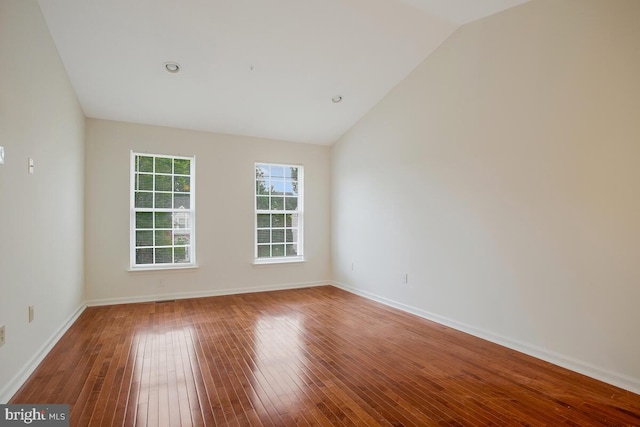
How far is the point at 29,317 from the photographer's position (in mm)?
2547

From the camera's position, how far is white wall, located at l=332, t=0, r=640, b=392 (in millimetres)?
2449

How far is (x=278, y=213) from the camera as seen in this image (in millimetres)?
5801

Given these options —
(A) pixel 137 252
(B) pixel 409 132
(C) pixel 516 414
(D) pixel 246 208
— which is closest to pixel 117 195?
(A) pixel 137 252

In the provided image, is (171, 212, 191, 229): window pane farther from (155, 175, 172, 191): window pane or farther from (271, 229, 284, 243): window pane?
(271, 229, 284, 243): window pane

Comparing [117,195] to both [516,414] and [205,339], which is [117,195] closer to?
[205,339]

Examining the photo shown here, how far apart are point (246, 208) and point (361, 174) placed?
1.92 m

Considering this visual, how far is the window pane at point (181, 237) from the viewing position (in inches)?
198

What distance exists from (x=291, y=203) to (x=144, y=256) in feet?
7.96

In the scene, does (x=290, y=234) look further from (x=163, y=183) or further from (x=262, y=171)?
(x=163, y=183)

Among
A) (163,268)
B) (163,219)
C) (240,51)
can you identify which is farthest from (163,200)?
(240,51)

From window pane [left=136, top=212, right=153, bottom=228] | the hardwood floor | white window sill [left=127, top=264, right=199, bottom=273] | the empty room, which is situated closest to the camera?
the hardwood floor

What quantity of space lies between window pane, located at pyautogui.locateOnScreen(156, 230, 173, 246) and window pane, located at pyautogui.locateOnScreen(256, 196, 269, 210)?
4.65ft

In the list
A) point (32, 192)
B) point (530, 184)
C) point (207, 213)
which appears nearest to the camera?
point (32, 192)

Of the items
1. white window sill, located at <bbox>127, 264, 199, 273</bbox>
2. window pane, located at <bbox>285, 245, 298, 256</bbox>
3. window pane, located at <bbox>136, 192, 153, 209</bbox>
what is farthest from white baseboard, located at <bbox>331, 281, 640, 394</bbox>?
window pane, located at <bbox>136, 192, 153, 209</bbox>
